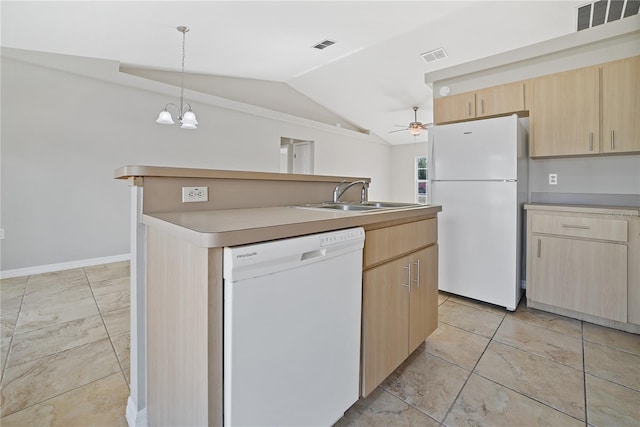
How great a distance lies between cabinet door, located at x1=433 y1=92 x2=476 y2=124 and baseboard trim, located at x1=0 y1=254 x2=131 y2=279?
15.0ft

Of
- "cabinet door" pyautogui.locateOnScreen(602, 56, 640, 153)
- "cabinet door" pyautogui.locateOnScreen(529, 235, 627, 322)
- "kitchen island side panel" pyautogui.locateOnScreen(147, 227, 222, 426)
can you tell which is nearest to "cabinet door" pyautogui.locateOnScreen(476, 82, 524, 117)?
"cabinet door" pyautogui.locateOnScreen(602, 56, 640, 153)

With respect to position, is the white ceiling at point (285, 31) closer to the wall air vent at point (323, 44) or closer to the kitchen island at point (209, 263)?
the wall air vent at point (323, 44)

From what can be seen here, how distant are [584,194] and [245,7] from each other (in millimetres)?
3744

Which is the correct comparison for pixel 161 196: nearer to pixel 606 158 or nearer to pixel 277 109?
pixel 606 158

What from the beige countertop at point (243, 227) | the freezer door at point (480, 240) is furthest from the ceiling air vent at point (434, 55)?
the beige countertop at point (243, 227)

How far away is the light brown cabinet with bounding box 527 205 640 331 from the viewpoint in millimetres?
2088

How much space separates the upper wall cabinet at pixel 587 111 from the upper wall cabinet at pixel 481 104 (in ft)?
0.37

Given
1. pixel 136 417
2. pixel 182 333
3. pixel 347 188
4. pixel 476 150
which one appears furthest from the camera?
pixel 476 150

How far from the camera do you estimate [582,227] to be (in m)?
2.23

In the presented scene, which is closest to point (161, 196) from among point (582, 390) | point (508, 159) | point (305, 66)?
point (582, 390)

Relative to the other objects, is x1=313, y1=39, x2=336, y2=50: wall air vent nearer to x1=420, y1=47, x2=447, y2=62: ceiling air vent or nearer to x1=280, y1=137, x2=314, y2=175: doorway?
x1=420, y1=47, x2=447, y2=62: ceiling air vent

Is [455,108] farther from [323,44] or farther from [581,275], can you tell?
[323,44]

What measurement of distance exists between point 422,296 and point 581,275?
1.53m

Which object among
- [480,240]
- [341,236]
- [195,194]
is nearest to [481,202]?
[480,240]
